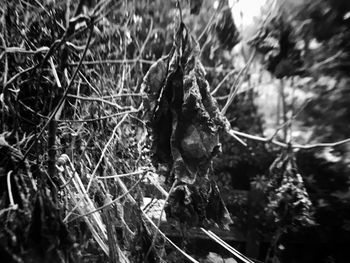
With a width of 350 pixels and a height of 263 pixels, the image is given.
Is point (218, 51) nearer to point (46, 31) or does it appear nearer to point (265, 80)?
point (265, 80)

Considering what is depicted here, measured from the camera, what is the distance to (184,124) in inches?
67.5

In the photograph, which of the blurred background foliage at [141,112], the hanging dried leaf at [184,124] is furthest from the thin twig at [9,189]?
the hanging dried leaf at [184,124]

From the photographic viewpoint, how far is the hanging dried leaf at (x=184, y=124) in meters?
1.70

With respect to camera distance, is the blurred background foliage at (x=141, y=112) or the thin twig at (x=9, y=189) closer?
the thin twig at (x=9, y=189)

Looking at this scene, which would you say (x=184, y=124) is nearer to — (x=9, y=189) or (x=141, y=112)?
(x=141, y=112)

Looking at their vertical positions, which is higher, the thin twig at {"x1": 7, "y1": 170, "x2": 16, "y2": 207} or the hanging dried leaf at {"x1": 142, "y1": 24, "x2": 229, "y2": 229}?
the hanging dried leaf at {"x1": 142, "y1": 24, "x2": 229, "y2": 229}

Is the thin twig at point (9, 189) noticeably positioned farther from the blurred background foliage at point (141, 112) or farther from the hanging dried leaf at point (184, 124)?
the hanging dried leaf at point (184, 124)

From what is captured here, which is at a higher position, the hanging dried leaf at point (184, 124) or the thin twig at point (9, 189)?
the hanging dried leaf at point (184, 124)

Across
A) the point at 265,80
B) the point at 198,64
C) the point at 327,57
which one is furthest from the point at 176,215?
the point at 265,80

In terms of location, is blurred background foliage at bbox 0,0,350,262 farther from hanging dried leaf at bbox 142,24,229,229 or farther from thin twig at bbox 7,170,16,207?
hanging dried leaf at bbox 142,24,229,229

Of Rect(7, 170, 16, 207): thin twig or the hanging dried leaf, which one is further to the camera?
the hanging dried leaf

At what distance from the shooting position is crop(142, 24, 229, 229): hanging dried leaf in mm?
1695

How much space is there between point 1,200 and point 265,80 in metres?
3.52

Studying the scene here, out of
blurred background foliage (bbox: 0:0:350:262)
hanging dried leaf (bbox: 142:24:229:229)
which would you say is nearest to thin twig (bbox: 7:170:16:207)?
blurred background foliage (bbox: 0:0:350:262)
